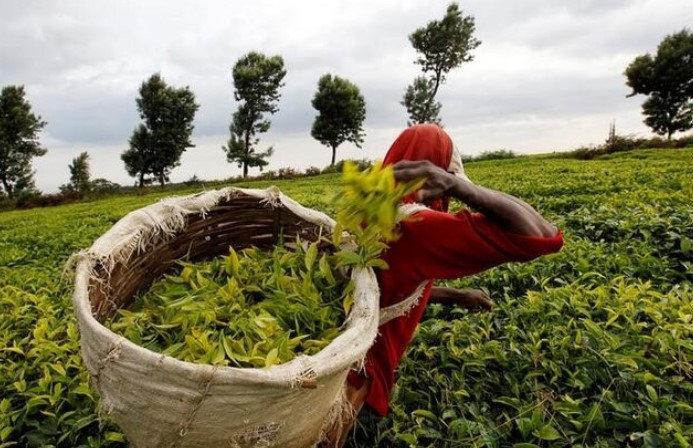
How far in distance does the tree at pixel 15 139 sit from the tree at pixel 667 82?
1311 inches

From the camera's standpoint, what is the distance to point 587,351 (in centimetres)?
217

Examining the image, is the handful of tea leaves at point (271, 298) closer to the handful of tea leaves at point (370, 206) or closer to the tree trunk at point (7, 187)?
the handful of tea leaves at point (370, 206)

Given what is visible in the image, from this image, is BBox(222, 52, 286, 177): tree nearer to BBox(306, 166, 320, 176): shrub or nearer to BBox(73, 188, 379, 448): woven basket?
BBox(306, 166, 320, 176): shrub

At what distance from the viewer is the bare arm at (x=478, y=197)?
125cm

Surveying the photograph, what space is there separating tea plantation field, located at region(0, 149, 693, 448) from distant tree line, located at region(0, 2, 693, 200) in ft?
87.0

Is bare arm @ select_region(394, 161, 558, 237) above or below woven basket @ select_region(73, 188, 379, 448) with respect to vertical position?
above

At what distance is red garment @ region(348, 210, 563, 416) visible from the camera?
1.32m

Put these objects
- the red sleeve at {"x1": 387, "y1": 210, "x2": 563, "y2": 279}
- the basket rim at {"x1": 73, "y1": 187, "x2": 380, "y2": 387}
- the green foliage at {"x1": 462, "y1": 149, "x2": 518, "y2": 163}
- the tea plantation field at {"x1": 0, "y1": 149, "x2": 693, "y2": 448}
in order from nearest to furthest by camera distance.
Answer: the basket rim at {"x1": 73, "y1": 187, "x2": 380, "y2": 387} < the red sleeve at {"x1": 387, "y1": 210, "x2": 563, "y2": 279} < the tea plantation field at {"x1": 0, "y1": 149, "x2": 693, "y2": 448} < the green foliage at {"x1": 462, "y1": 149, "x2": 518, "y2": 163}

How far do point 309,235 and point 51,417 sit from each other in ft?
3.92

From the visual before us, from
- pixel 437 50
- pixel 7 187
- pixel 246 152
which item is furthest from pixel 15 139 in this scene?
pixel 437 50

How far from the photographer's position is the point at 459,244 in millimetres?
1386

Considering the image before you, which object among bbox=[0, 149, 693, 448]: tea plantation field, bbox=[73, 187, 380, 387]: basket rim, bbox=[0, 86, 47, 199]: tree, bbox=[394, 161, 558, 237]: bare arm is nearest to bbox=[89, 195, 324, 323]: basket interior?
bbox=[73, 187, 380, 387]: basket rim

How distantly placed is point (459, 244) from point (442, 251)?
0.06 metres

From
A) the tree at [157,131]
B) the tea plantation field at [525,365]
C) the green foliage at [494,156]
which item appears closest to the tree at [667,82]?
the green foliage at [494,156]
